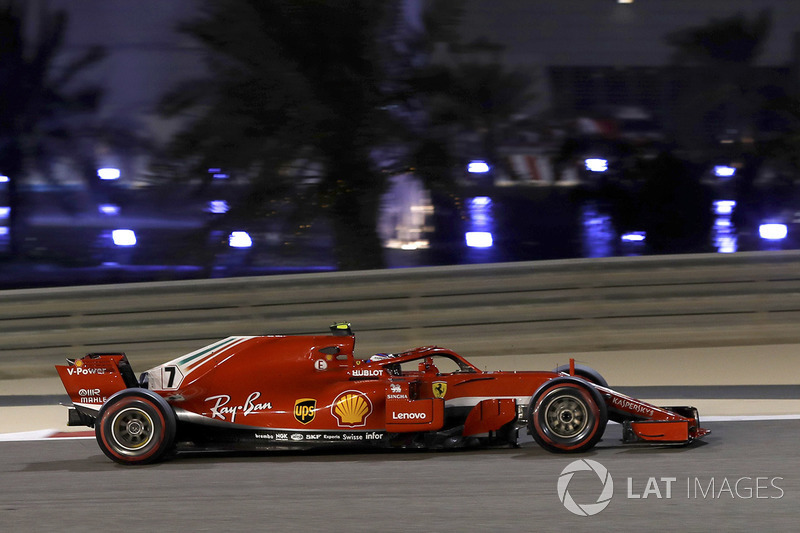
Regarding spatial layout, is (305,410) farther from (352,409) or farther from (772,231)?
(772,231)

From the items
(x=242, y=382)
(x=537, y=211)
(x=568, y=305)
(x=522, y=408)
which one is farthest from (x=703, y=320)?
(x=242, y=382)

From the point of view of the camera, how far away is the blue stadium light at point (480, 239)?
11.8m

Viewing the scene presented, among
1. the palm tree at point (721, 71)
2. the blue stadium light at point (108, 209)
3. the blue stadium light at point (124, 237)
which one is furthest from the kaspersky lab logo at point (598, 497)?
the blue stadium light at point (108, 209)

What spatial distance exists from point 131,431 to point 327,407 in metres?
1.40

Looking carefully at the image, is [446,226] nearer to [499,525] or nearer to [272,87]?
[272,87]

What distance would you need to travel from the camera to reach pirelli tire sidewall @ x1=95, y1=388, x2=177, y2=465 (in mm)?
6785

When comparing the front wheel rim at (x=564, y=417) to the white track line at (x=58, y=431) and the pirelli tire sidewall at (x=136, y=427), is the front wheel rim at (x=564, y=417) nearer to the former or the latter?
the white track line at (x=58, y=431)

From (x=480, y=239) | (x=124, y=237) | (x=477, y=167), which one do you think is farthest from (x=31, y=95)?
(x=480, y=239)

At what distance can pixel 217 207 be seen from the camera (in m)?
11.8

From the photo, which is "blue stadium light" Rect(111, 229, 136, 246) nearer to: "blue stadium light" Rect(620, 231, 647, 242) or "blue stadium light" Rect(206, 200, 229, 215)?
"blue stadium light" Rect(206, 200, 229, 215)

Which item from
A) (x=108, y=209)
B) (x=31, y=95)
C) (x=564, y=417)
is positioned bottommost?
(x=564, y=417)

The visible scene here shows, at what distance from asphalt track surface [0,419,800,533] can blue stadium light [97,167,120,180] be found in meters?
5.22

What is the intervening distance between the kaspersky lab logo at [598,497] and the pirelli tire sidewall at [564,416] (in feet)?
0.60

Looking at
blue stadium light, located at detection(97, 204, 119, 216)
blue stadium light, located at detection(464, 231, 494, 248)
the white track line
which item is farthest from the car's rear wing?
blue stadium light, located at detection(464, 231, 494, 248)
